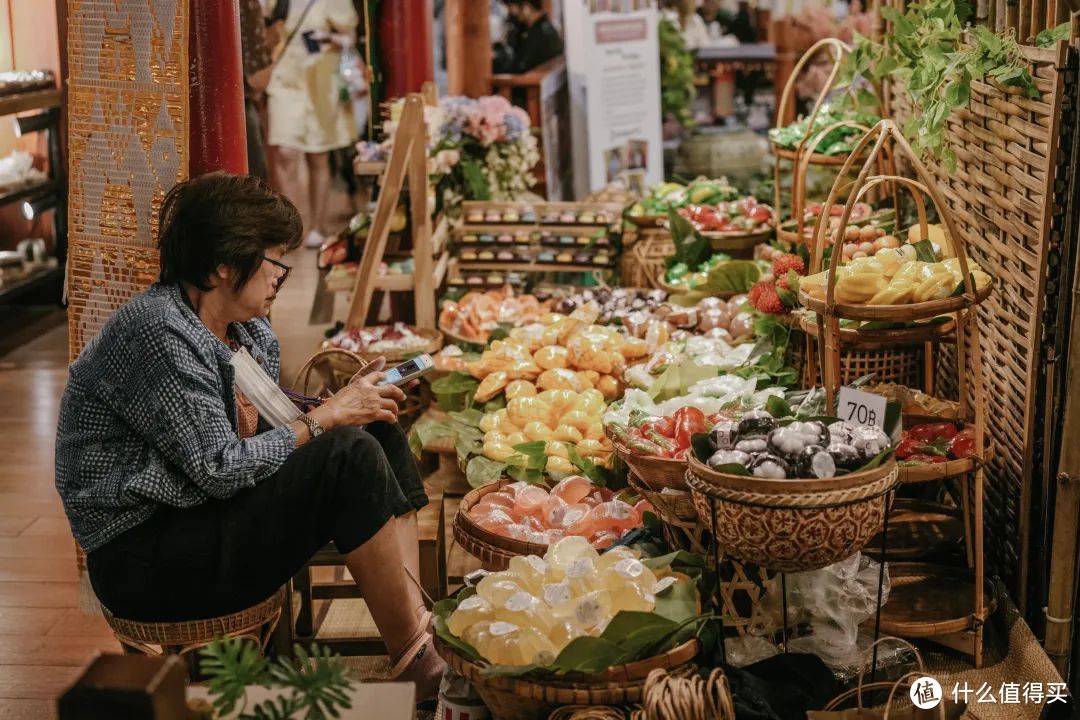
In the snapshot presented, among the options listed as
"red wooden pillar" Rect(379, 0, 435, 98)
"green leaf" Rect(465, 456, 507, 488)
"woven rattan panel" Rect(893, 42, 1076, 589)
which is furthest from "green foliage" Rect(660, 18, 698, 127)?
"green leaf" Rect(465, 456, 507, 488)

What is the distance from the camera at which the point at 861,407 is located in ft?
8.87

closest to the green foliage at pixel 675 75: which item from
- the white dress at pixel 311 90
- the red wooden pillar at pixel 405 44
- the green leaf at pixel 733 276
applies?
the white dress at pixel 311 90

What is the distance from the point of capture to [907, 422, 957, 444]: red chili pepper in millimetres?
2986

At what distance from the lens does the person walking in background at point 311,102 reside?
872 cm

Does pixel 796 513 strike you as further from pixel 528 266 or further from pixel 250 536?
pixel 528 266

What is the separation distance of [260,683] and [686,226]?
12.5 feet

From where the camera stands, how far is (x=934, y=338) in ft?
9.97

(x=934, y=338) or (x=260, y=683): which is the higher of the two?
(x=934, y=338)

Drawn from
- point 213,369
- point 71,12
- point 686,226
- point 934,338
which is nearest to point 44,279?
point 686,226

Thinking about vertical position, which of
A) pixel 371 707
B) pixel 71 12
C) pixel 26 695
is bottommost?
pixel 26 695

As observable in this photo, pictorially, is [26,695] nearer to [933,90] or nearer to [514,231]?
[933,90]

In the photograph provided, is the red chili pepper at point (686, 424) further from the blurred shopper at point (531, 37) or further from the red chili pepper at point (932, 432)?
the blurred shopper at point (531, 37)

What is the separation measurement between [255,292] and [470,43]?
5160 millimetres

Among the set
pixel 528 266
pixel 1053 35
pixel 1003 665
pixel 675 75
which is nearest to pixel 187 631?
pixel 1003 665
